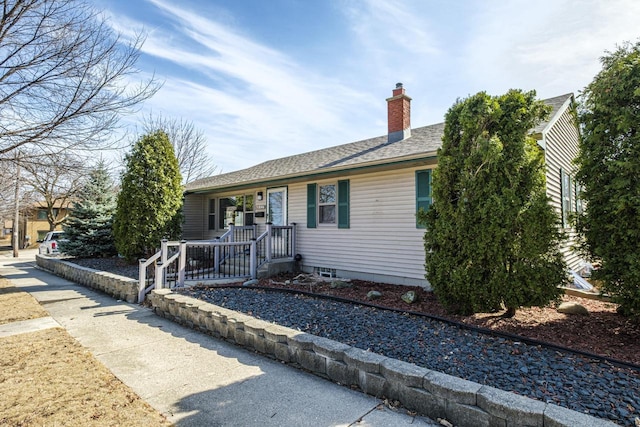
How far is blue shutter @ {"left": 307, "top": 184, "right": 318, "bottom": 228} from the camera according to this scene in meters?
9.09

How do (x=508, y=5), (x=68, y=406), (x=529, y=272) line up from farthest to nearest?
(x=508, y=5) → (x=529, y=272) → (x=68, y=406)

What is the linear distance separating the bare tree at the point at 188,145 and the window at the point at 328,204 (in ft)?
56.9

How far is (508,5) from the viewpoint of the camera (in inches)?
243

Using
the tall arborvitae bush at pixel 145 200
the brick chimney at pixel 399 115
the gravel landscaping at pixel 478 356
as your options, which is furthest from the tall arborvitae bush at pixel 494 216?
the tall arborvitae bush at pixel 145 200

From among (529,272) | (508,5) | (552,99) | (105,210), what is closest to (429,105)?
(552,99)

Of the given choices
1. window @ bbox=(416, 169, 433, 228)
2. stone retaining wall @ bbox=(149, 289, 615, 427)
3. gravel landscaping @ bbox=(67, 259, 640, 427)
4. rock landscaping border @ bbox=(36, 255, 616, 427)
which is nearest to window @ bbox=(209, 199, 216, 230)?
gravel landscaping @ bbox=(67, 259, 640, 427)

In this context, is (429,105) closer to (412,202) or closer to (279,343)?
(412,202)

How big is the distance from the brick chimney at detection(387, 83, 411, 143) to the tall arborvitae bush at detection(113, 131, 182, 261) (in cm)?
686

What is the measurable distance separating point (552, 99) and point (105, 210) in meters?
15.6

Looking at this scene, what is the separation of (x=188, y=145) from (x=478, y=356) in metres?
24.1

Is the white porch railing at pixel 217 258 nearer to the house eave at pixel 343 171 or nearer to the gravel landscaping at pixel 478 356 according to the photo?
the house eave at pixel 343 171

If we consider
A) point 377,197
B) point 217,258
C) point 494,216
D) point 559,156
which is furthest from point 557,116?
point 217,258

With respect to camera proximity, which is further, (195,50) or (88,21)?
(195,50)

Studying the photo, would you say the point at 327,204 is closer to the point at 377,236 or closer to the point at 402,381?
the point at 377,236
